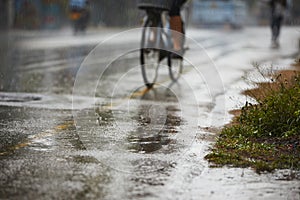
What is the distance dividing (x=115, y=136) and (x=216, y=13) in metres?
46.5

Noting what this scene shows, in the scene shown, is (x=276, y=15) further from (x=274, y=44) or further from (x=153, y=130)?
(x=153, y=130)

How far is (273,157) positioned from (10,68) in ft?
35.5

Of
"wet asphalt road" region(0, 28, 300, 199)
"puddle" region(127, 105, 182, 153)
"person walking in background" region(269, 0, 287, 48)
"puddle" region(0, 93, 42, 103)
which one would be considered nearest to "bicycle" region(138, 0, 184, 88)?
"wet asphalt road" region(0, 28, 300, 199)

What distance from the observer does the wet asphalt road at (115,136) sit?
6.52 m

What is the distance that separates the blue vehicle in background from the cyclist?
131 ft

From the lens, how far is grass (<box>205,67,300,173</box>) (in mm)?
7582

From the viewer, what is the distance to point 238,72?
1817cm

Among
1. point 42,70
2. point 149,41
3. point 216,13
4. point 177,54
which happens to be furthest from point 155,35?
point 216,13

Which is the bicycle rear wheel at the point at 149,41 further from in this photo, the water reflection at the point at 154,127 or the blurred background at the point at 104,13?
the blurred background at the point at 104,13

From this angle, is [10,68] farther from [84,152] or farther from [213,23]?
[213,23]

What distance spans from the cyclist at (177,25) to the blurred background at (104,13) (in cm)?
1440

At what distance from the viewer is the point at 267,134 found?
28.9 feet

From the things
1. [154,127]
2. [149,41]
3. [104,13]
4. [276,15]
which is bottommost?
[104,13]

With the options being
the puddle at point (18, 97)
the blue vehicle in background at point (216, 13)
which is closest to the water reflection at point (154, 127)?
the puddle at point (18, 97)
